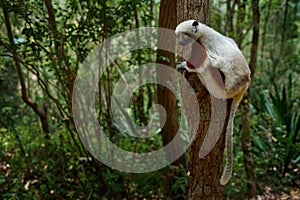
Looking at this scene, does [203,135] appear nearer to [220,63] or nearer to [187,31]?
[220,63]

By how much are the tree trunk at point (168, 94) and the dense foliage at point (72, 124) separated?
108mm

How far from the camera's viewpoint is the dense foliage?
2.78 metres

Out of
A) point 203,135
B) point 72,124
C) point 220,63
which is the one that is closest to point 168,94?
point 72,124

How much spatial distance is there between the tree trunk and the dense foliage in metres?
0.11

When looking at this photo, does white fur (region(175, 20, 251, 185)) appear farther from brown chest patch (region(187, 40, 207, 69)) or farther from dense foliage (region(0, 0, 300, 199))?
dense foliage (region(0, 0, 300, 199))

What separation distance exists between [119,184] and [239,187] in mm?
1352

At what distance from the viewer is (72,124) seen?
345cm

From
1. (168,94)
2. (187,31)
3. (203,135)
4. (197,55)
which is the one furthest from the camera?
(168,94)

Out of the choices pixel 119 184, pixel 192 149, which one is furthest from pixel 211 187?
pixel 119 184

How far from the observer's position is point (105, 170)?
328 centimetres

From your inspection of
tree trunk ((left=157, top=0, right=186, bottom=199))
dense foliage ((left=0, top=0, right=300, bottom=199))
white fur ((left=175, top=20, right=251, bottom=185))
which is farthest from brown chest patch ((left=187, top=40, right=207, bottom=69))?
tree trunk ((left=157, top=0, right=186, bottom=199))

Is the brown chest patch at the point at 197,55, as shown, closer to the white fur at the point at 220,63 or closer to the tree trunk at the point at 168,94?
the white fur at the point at 220,63

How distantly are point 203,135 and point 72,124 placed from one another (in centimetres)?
177

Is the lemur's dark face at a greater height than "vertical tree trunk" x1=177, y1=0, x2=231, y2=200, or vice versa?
the lemur's dark face
